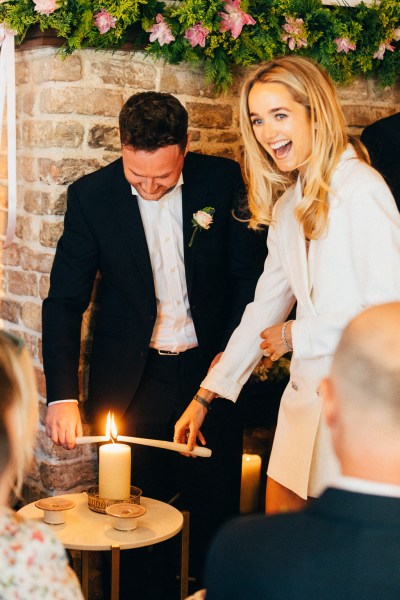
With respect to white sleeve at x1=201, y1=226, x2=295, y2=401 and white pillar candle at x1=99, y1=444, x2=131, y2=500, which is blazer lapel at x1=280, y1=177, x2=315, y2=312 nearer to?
white sleeve at x1=201, y1=226, x2=295, y2=401

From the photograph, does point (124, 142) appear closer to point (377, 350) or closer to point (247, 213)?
point (247, 213)

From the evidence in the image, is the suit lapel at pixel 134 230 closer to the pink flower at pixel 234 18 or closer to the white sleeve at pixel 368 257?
the pink flower at pixel 234 18

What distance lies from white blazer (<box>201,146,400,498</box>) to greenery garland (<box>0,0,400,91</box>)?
0.79m

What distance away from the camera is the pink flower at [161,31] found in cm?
316

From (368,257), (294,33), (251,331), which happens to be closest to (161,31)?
(294,33)

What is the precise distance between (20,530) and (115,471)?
115 cm

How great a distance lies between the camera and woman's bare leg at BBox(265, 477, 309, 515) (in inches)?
105

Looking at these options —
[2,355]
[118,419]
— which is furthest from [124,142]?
[2,355]

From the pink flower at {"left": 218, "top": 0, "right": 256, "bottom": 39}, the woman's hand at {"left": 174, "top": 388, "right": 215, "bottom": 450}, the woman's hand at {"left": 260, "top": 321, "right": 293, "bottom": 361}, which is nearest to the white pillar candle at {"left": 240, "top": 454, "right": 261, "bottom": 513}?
the woman's hand at {"left": 174, "top": 388, "right": 215, "bottom": 450}

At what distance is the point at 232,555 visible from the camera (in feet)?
4.44

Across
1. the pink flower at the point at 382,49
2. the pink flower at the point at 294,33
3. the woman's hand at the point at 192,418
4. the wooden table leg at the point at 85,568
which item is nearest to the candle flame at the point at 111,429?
the woman's hand at the point at 192,418

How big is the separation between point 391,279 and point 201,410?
2.67 ft

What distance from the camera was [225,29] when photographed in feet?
10.6

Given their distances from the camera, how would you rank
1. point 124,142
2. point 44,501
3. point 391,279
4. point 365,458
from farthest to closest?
point 124,142 < point 44,501 < point 391,279 < point 365,458
